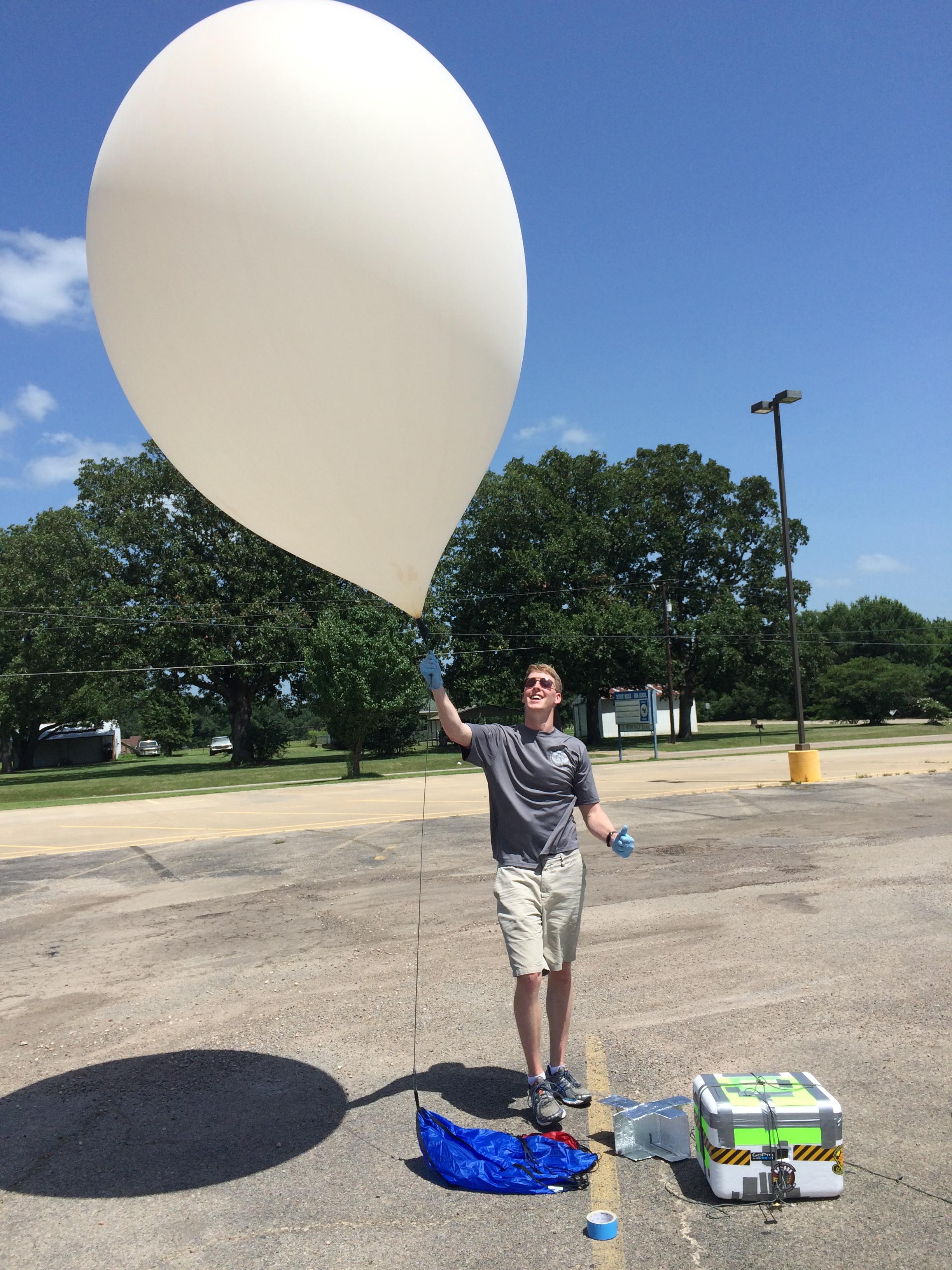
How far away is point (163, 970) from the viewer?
234 inches

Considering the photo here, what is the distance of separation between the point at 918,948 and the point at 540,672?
3.58 meters

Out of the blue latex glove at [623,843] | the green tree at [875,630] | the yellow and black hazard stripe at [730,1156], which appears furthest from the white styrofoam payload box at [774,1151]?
the green tree at [875,630]

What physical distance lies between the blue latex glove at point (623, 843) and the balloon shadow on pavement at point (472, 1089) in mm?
1104

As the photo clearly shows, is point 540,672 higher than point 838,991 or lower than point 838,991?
higher

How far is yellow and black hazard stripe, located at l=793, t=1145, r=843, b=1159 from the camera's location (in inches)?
114

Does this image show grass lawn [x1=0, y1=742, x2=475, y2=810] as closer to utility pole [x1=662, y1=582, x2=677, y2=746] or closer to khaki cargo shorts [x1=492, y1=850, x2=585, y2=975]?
utility pole [x1=662, y1=582, x2=677, y2=746]

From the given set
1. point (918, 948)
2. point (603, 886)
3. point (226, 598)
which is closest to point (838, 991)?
point (918, 948)

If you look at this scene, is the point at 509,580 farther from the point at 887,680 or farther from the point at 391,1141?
the point at 391,1141

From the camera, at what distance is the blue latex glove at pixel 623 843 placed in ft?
11.6

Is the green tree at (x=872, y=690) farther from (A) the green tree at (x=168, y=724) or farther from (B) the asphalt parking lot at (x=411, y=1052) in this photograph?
(B) the asphalt parking lot at (x=411, y=1052)

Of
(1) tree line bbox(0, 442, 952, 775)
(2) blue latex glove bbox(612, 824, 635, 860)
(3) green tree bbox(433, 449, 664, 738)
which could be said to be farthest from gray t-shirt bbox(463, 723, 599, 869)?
(3) green tree bbox(433, 449, 664, 738)

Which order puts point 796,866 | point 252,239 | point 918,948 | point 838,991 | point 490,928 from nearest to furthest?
point 252,239 → point 838,991 → point 918,948 → point 490,928 → point 796,866

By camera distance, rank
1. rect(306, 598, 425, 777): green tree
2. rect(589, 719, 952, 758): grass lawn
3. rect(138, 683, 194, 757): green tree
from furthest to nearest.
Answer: rect(138, 683, 194, 757): green tree < rect(589, 719, 952, 758): grass lawn < rect(306, 598, 425, 777): green tree

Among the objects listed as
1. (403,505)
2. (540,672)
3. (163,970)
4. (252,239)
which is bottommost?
(163,970)
